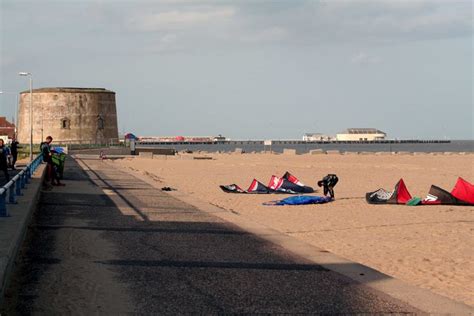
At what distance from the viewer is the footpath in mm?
7871

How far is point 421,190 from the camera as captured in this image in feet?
95.9

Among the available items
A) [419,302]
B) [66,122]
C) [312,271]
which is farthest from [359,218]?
[66,122]

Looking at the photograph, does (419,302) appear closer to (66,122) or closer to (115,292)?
(115,292)

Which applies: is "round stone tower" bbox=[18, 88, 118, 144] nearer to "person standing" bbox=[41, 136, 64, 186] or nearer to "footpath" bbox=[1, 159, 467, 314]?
"person standing" bbox=[41, 136, 64, 186]

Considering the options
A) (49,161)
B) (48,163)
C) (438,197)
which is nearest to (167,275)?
(438,197)

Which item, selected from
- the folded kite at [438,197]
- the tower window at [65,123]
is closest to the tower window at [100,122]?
the tower window at [65,123]

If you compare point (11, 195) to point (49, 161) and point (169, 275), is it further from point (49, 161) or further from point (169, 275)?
point (49, 161)

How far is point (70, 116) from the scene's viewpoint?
360 feet

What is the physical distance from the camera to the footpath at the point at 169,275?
25.8ft

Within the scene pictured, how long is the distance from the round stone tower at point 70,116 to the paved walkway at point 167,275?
96481mm

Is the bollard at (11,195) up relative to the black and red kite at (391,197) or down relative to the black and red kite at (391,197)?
up

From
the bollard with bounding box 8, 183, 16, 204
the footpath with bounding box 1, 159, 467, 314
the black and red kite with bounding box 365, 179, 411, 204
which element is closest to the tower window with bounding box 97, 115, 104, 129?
the black and red kite with bounding box 365, 179, 411, 204

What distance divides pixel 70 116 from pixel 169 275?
104 meters

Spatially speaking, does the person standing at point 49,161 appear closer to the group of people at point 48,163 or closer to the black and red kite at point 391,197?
the group of people at point 48,163
